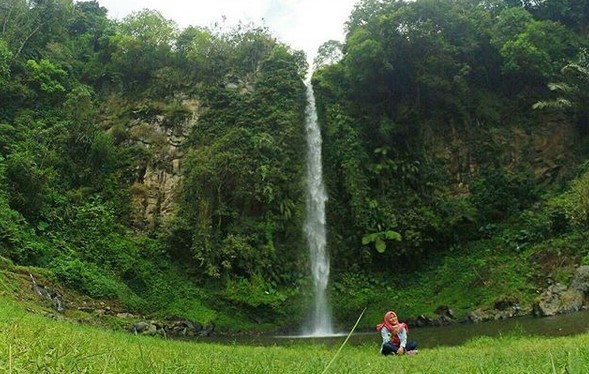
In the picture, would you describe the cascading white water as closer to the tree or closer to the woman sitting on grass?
the tree

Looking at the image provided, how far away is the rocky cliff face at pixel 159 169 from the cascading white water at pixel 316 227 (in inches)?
248

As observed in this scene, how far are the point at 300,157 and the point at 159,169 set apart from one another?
23.3ft

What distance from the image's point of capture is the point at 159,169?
78.4ft

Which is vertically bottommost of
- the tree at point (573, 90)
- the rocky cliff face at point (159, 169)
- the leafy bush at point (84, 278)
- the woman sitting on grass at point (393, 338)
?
the woman sitting on grass at point (393, 338)

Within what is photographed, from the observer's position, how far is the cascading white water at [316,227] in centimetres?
2052

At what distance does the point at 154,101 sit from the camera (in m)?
26.3

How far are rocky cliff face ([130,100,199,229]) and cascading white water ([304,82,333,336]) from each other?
6.29m

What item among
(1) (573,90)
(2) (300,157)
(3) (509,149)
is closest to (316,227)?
(2) (300,157)

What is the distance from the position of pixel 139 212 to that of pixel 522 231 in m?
17.7

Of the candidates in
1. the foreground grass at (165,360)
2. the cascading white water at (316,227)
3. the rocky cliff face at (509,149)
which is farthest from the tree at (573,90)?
the foreground grass at (165,360)

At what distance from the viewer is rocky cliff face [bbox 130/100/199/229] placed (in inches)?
895

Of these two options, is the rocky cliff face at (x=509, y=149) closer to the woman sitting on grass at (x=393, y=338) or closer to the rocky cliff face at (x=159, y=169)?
the rocky cliff face at (x=159, y=169)

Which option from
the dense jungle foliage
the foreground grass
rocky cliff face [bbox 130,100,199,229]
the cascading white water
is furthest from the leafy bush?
the foreground grass

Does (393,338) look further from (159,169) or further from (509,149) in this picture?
(509,149)
